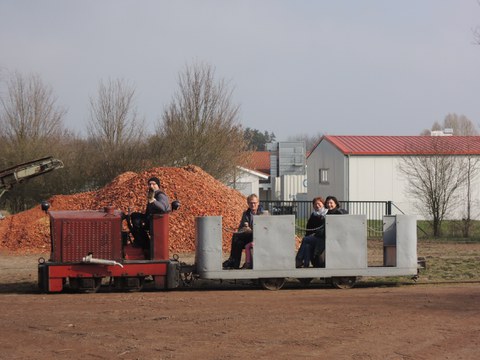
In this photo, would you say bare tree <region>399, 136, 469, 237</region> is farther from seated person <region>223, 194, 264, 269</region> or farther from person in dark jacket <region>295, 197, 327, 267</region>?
seated person <region>223, 194, 264, 269</region>

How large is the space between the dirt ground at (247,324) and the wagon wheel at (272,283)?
15 centimetres

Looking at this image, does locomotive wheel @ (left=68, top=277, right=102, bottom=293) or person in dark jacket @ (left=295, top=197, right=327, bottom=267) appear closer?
locomotive wheel @ (left=68, top=277, right=102, bottom=293)

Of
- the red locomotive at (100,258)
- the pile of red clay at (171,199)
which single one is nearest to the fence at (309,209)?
the pile of red clay at (171,199)

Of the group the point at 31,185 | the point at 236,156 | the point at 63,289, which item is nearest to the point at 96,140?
the point at 31,185

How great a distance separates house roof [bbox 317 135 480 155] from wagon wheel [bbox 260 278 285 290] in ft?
80.0

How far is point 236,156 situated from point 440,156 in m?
9.82

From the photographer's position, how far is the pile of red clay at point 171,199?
22.8m

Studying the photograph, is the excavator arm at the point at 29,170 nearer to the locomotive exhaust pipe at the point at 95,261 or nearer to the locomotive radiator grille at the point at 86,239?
the locomotive radiator grille at the point at 86,239

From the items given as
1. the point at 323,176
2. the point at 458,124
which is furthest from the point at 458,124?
the point at 323,176

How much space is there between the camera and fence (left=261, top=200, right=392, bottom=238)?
29.5m

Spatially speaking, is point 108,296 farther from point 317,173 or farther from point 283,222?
point 317,173

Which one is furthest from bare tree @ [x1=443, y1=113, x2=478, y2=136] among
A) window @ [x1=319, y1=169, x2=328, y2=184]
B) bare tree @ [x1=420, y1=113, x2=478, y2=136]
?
window @ [x1=319, y1=169, x2=328, y2=184]

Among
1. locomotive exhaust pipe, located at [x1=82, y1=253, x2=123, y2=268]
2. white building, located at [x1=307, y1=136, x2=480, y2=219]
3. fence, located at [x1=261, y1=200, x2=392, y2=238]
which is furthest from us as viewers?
white building, located at [x1=307, y1=136, x2=480, y2=219]

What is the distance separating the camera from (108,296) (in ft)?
43.4
